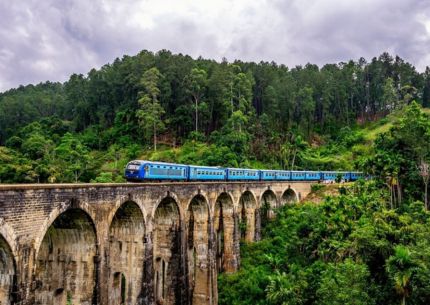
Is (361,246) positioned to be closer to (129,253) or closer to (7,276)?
(129,253)

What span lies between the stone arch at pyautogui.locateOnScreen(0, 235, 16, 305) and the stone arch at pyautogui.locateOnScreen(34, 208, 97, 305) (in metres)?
3.84

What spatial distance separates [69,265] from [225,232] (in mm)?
19627

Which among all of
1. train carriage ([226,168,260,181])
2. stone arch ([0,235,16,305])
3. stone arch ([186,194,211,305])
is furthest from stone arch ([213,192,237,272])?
stone arch ([0,235,16,305])

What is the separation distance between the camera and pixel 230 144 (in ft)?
177

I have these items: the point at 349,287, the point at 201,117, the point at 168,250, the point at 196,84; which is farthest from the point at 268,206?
the point at 196,84

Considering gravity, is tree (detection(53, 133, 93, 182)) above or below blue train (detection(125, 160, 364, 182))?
above

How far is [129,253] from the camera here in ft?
64.1

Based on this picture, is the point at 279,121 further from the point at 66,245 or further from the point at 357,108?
the point at 66,245

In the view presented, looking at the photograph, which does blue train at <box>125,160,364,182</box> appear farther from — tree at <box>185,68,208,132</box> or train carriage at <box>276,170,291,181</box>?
tree at <box>185,68,208,132</box>

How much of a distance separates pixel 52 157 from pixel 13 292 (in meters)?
38.6

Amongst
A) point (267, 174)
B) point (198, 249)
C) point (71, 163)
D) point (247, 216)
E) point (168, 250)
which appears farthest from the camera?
point (71, 163)

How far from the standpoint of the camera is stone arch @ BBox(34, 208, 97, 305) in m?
15.2

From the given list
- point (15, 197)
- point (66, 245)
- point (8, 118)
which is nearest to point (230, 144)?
point (66, 245)

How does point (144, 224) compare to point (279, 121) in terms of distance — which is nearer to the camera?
point (144, 224)
